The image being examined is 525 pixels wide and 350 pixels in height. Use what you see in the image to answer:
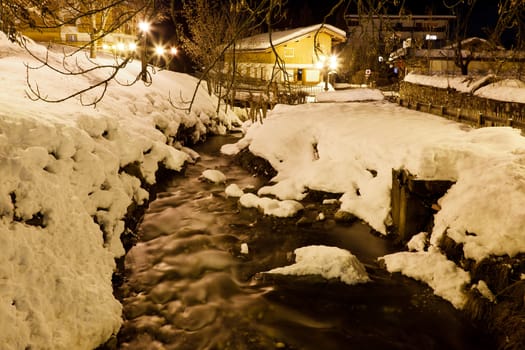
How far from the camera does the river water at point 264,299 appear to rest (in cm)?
647

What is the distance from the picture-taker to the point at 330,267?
7980 mm

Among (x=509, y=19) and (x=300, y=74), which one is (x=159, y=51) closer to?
(x=509, y=19)

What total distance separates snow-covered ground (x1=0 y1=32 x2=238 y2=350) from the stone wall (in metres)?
8.17

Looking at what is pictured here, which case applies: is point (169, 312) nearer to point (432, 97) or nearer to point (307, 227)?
point (307, 227)

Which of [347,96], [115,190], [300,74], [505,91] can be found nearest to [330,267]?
[115,190]

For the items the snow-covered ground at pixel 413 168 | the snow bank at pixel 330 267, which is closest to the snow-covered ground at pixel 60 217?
the snow bank at pixel 330 267

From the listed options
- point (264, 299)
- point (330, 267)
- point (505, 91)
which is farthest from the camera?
point (505, 91)

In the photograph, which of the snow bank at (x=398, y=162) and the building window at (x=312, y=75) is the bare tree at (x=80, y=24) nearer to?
the snow bank at (x=398, y=162)

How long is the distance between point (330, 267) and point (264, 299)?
1355 millimetres

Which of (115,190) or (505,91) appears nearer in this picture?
(115,190)

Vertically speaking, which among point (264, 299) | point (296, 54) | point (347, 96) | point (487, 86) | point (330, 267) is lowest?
point (264, 299)

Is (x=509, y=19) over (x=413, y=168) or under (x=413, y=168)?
over

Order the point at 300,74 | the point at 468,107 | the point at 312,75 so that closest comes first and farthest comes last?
the point at 468,107, the point at 300,74, the point at 312,75

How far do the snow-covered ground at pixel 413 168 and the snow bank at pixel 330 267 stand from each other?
16cm
